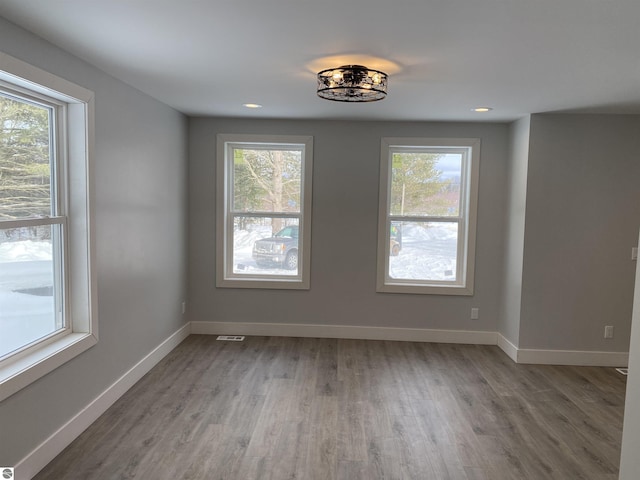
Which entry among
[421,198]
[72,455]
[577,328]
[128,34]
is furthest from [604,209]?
[72,455]

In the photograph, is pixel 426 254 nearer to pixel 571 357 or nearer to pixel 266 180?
pixel 571 357

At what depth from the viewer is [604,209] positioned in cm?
403

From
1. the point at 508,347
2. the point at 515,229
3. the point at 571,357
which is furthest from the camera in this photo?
the point at 508,347

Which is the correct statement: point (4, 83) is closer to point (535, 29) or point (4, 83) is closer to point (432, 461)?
point (535, 29)

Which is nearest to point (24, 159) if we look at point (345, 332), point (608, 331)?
point (345, 332)

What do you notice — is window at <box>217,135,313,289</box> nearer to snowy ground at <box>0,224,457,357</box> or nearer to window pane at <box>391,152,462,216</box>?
window pane at <box>391,152,462,216</box>

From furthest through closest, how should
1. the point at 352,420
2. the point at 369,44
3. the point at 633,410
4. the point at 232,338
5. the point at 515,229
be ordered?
the point at 232,338, the point at 515,229, the point at 352,420, the point at 369,44, the point at 633,410

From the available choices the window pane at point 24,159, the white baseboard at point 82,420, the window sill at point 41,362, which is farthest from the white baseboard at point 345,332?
the window pane at point 24,159

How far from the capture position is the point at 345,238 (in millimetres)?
4730

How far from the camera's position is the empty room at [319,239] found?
223 centimetres

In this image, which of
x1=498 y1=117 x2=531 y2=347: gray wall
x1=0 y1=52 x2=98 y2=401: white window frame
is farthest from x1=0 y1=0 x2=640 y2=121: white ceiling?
x1=498 y1=117 x2=531 y2=347: gray wall

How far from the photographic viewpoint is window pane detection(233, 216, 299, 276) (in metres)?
4.85

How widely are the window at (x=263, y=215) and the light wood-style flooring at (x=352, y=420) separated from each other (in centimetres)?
91

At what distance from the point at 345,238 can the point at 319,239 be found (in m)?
0.29
